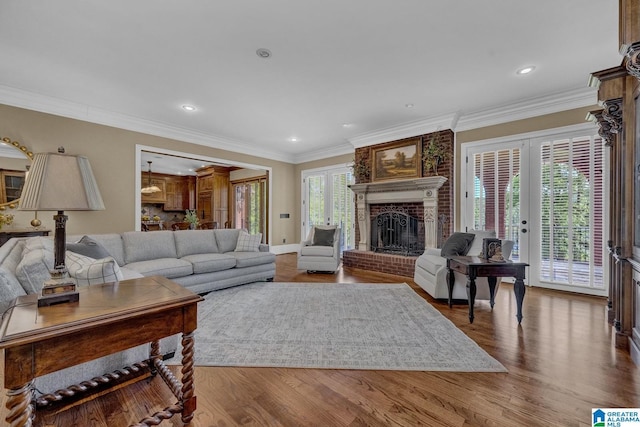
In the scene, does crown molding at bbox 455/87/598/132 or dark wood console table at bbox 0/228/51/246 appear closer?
dark wood console table at bbox 0/228/51/246

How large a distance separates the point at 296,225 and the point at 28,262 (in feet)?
20.0

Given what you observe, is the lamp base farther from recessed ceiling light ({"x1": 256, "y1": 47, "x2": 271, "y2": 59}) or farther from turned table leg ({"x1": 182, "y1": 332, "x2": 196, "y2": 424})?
recessed ceiling light ({"x1": 256, "y1": 47, "x2": 271, "y2": 59})

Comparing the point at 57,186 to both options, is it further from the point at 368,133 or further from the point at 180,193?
the point at 180,193

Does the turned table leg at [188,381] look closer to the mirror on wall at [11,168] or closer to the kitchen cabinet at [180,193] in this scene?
the mirror on wall at [11,168]

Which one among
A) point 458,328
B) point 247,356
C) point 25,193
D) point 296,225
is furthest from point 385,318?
point 296,225

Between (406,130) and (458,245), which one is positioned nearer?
(458,245)

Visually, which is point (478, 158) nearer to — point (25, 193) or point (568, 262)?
point (568, 262)

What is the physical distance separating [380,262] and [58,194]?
4.57m

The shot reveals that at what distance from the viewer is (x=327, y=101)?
13.3 feet

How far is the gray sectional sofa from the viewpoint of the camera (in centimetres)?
163

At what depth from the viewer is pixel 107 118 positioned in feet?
14.2

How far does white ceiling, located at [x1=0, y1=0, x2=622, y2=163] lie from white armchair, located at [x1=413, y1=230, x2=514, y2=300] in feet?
6.72

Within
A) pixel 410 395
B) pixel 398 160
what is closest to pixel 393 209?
pixel 398 160

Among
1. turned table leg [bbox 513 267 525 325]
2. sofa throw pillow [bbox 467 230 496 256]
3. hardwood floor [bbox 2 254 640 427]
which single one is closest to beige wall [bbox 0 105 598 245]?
sofa throw pillow [bbox 467 230 496 256]
